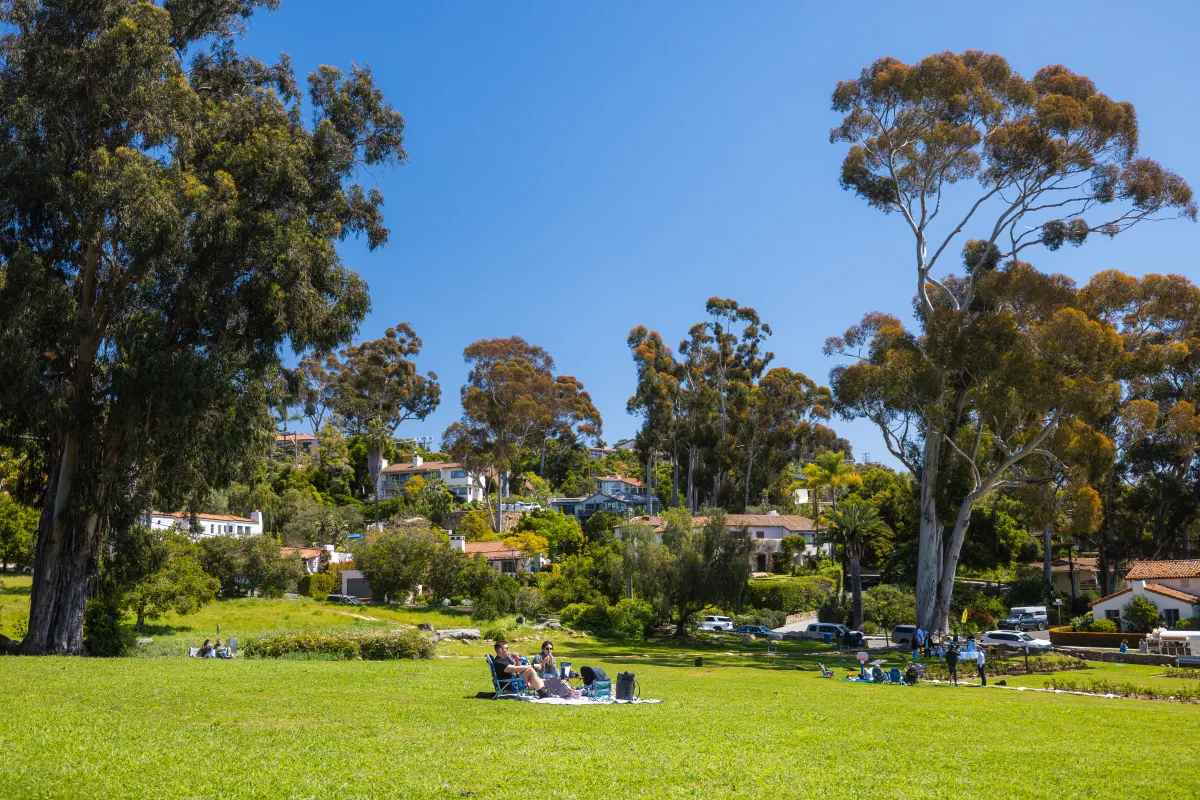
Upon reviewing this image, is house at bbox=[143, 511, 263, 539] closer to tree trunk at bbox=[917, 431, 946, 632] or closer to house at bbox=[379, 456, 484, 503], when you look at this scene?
house at bbox=[379, 456, 484, 503]

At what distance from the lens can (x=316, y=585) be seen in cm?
5250

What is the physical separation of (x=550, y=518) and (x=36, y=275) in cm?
5079

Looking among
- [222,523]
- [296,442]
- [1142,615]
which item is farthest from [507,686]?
[296,442]

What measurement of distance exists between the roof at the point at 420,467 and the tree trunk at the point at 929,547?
56740 mm

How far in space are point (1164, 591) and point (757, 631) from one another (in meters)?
19.2

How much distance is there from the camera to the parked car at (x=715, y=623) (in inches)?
1905

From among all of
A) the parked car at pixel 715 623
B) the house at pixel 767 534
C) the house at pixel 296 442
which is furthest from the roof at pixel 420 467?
the parked car at pixel 715 623

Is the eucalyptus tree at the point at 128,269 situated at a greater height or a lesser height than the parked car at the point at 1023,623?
greater

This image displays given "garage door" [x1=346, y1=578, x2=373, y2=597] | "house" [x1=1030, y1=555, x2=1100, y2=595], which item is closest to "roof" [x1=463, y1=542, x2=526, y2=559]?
"garage door" [x1=346, y1=578, x2=373, y2=597]

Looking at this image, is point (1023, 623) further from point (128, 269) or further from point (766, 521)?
point (128, 269)

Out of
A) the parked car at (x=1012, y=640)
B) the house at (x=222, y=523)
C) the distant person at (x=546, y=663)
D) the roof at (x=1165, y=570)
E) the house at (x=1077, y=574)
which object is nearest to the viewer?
the distant person at (x=546, y=663)

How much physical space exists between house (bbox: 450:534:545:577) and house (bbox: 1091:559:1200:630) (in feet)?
113

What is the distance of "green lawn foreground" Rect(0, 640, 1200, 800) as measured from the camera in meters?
8.55

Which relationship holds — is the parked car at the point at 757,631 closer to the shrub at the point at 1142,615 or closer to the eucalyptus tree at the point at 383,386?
the shrub at the point at 1142,615
